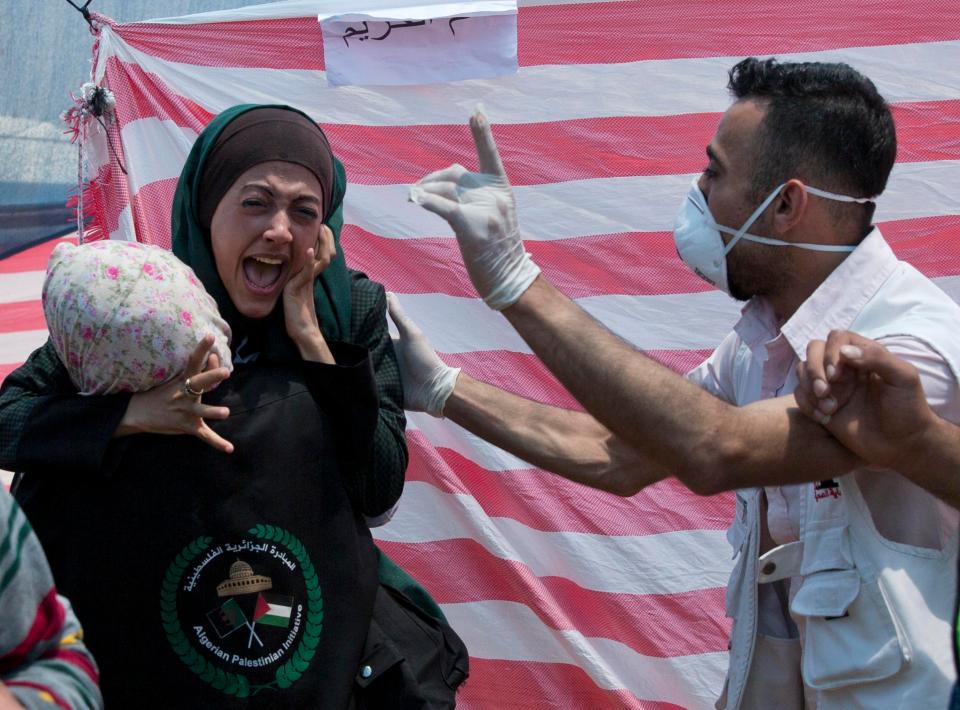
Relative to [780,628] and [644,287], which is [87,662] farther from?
[644,287]

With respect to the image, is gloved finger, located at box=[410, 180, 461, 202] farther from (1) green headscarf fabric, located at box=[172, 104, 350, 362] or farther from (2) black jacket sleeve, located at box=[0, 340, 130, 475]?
(2) black jacket sleeve, located at box=[0, 340, 130, 475]

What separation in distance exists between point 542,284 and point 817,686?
81 cm

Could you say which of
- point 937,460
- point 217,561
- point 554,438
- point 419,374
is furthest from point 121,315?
point 937,460

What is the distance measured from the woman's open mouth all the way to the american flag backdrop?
1146 mm

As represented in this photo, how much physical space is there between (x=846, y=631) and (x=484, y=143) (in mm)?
998

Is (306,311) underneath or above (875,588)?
above

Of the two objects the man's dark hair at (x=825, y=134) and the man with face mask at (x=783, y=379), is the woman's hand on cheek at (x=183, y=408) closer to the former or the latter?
the man with face mask at (x=783, y=379)

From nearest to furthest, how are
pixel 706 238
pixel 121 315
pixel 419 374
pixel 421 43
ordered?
pixel 121 315
pixel 706 238
pixel 419 374
pixel 421 43

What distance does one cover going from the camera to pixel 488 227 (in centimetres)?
186

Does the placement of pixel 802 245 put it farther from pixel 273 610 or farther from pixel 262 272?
pixel 273 610

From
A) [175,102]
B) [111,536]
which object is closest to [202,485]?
[111,536]

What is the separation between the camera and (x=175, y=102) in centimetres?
305

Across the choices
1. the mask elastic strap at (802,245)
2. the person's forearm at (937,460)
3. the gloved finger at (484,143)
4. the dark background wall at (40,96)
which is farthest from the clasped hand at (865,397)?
the dark background wall at (40,96)

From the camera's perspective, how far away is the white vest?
174cm
